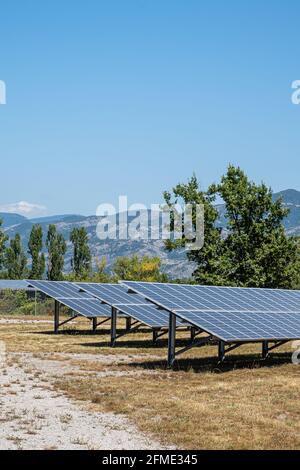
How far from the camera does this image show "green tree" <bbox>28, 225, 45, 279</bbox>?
4370 inches

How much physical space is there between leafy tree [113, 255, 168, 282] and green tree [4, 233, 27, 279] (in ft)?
76.4

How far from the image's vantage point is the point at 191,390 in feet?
61.6

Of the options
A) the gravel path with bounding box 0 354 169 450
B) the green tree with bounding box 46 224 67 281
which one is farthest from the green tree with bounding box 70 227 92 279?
the gravel path with bounding box 0 354 169 450

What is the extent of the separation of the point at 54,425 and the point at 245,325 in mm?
11878

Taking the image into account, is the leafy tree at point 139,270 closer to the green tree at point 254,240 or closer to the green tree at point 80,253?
the green tree at point 254,240

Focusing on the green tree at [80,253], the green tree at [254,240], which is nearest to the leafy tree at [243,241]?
the green tree at [254,240]

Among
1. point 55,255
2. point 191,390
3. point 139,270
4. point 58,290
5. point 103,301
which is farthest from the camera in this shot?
point 55,255

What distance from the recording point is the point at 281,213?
5416cm

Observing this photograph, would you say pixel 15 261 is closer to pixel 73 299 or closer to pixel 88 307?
pixel 73 299

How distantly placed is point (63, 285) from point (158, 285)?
16.3m

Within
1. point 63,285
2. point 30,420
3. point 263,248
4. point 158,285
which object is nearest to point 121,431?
point 30,420

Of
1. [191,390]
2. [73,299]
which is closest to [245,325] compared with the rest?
[191,390]

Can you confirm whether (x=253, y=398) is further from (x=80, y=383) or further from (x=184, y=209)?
(x=184, y=209)

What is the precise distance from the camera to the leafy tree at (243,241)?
170 feet
